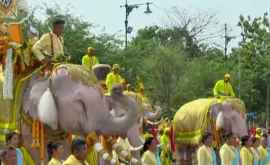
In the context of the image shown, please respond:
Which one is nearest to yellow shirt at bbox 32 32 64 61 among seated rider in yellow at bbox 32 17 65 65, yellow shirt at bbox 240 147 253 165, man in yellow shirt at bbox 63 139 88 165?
seated rider in yellow at bbox 32 17 65 65

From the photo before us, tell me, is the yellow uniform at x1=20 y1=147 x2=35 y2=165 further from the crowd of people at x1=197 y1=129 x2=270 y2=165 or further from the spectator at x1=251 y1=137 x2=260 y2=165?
the spectator at x1=251 y1=137 x2=260 y2=165

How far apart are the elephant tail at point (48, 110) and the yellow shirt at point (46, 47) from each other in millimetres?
490

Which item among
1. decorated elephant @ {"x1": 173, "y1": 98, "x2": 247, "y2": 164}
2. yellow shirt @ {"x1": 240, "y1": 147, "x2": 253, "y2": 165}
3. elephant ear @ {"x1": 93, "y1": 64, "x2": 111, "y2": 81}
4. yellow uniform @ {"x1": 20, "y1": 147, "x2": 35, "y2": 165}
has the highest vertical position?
elephant ear @ {"x1": 93, "y1": 64, "x2": 111, "y2": 81}

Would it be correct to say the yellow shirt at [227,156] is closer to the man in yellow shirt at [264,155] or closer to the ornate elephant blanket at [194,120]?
the man in yellow shirt at [264,155]

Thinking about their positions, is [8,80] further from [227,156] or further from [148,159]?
[227,156]

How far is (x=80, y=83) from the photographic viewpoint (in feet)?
34.0

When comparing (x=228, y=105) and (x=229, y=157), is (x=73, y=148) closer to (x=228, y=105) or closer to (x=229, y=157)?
(x=229, y=157)

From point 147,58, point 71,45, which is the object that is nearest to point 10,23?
point 71,45

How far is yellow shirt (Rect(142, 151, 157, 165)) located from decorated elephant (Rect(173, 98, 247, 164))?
15.2ft

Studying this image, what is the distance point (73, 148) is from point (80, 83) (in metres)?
2.37

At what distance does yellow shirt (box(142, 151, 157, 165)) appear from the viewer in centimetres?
1164

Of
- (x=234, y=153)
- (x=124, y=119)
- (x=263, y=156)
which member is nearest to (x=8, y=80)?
(x=124, y=119)

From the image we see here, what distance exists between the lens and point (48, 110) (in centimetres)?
1000

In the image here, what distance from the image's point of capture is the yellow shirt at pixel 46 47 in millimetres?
10320
